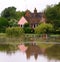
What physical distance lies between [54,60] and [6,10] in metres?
72.3

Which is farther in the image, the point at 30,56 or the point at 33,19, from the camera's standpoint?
the point at 33,19

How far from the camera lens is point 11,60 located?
1013 inches

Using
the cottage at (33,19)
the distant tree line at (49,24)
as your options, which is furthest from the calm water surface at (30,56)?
the cottage at (33,19)

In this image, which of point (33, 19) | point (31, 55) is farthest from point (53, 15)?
point (31, 55)

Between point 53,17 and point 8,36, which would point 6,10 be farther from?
point 8,36

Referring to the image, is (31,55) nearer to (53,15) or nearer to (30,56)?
(30,56)

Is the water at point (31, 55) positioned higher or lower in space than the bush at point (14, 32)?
lower

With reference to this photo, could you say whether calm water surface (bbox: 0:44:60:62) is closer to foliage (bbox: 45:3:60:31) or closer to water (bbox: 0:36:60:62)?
water (bbox: 0:36:60:62)

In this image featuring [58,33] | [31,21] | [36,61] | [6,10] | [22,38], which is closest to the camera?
[36,61]

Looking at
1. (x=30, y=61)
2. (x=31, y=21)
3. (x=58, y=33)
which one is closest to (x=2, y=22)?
(x=31, y=21)

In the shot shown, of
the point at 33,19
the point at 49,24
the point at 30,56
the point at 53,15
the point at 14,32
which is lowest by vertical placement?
the point at 30,56

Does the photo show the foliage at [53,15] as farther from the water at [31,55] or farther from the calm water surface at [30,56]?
the calm water surface at [30,56]

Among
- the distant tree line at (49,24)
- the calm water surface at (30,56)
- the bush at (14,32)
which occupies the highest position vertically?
the distant tree line at (49,24)

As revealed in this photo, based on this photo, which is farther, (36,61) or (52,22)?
(52,22)
